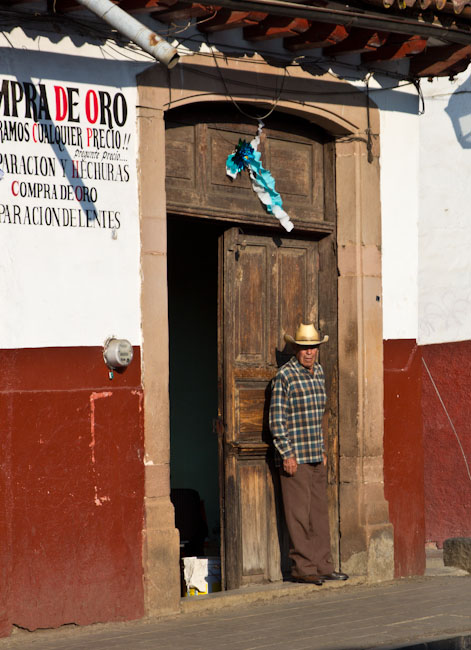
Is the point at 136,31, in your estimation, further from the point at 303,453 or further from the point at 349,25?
the point at 303,453

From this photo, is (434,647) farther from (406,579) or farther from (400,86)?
(400,86)

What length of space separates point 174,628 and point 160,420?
1392 millimetres

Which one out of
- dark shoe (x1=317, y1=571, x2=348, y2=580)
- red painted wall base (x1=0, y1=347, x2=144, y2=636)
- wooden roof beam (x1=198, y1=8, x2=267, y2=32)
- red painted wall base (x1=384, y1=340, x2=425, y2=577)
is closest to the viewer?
red painted wall base (x1=0, y1=347, x2=144, y2=636)

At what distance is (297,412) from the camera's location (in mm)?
9016

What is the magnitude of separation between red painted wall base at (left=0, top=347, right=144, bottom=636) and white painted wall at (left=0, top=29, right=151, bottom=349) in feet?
0.68

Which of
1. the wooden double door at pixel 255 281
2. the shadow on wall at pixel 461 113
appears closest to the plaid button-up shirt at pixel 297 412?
the wooden double door at pixel 255 281

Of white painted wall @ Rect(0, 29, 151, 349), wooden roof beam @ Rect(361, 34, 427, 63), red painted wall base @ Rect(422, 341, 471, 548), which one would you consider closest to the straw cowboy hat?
white painted wall @ Rect(0, 29, 151, 349)

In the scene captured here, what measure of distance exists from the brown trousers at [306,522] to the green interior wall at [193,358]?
2471 millimetres

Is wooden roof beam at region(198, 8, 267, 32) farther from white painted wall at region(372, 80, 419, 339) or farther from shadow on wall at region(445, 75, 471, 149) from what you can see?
shadow on wall at region(445, 75, 471, 149)

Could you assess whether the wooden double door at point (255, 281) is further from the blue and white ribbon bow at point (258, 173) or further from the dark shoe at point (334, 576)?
the dark shoe at point (334, 576)

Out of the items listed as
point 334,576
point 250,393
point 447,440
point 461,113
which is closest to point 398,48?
point 461,113

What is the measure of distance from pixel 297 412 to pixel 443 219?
10.3 ft

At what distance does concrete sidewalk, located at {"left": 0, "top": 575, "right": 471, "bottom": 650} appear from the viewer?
23.2ft

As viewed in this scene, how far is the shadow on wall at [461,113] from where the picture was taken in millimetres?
11258
